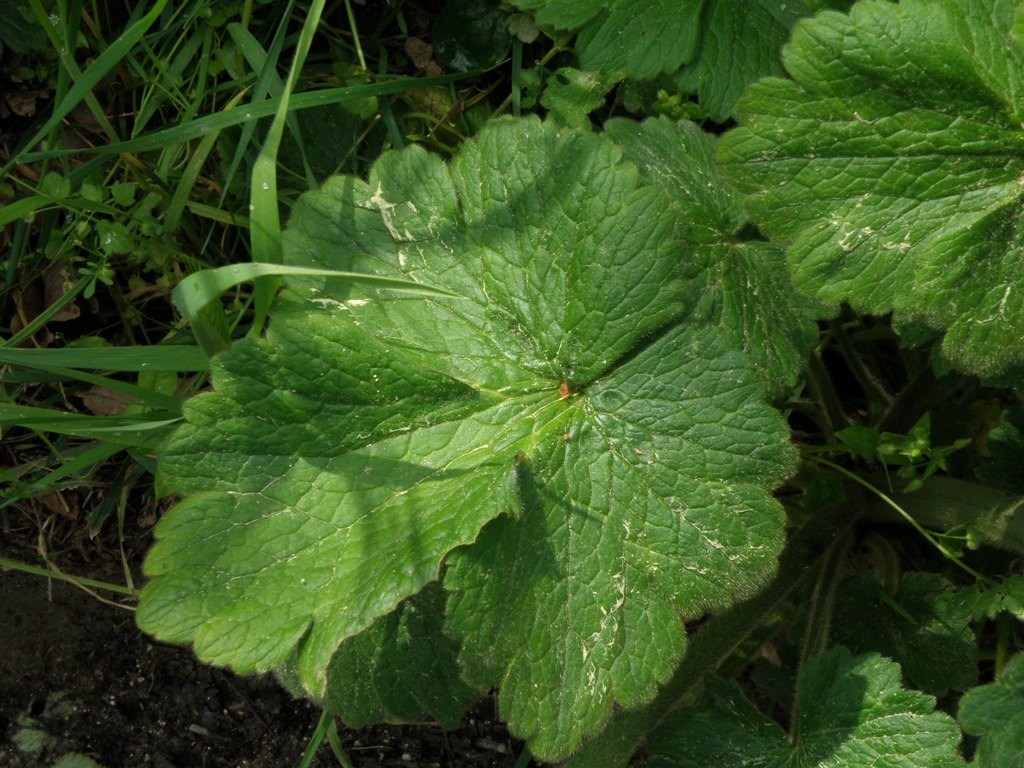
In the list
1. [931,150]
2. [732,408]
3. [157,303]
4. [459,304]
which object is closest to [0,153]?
[157,303]

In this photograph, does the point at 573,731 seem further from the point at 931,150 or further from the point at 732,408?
the point at 931,150

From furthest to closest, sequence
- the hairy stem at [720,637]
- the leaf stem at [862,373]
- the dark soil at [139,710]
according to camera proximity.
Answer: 1. the dark soil at [139,710]
2. the leaf stem at [862,373]
3. the hairy stem at [720,637]

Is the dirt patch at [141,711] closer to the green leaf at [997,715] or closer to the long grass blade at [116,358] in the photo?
the long grass blade at [116,358]

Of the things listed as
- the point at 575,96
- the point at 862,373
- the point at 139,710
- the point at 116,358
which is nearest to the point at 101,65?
the point at 116,358

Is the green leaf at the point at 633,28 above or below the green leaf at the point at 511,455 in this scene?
above

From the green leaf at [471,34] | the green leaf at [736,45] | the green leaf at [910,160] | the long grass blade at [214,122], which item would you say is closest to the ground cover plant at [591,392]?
the green leaf at [910,160]

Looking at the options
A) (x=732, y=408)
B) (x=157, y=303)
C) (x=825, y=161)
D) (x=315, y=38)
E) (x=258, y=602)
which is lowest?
(x=157, y=303)

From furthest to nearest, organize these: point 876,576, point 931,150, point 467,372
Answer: point 876,576 < point 467,372 < point 931,150

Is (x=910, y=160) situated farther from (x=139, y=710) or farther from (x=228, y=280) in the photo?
(x=139, y=710)
